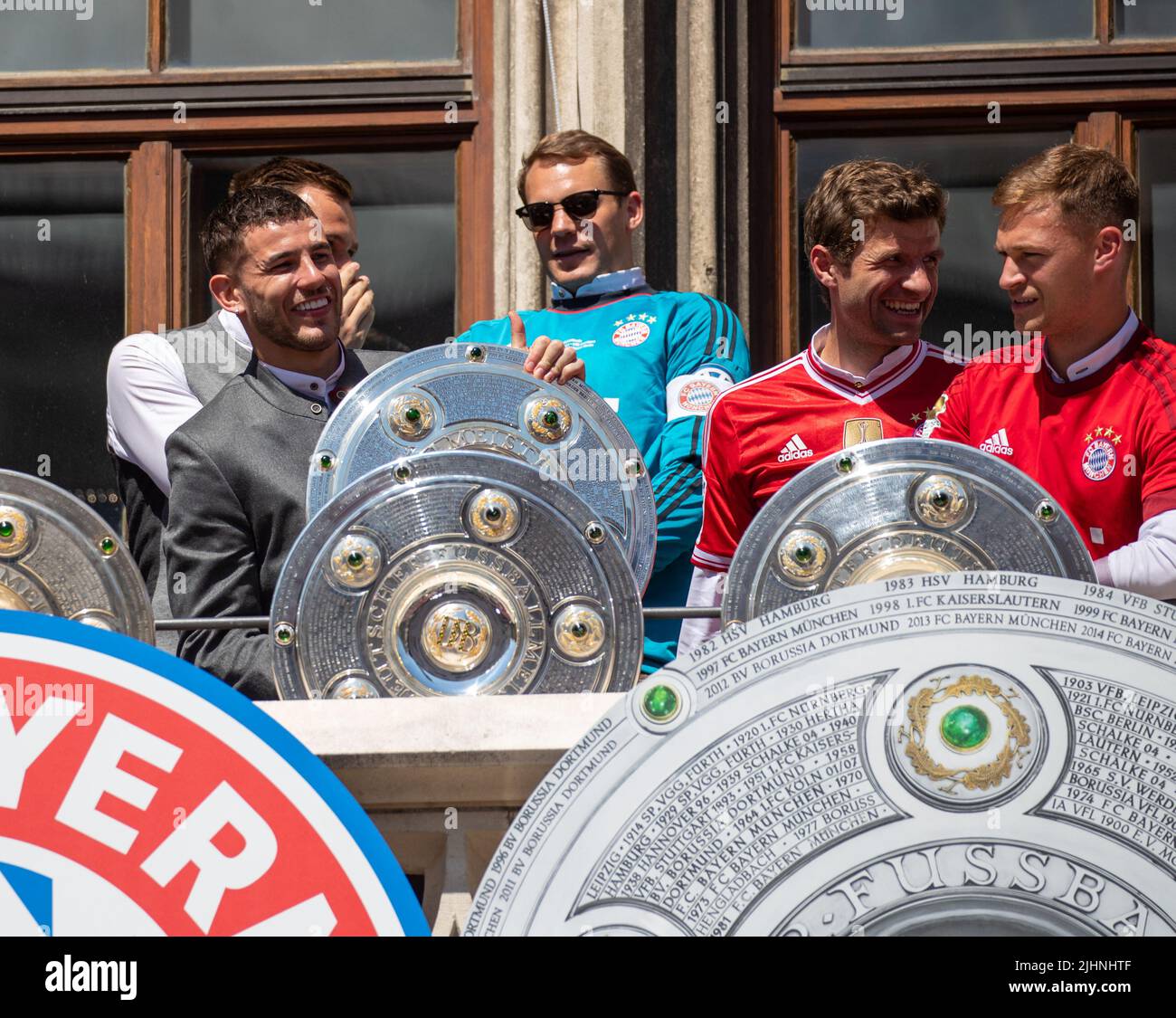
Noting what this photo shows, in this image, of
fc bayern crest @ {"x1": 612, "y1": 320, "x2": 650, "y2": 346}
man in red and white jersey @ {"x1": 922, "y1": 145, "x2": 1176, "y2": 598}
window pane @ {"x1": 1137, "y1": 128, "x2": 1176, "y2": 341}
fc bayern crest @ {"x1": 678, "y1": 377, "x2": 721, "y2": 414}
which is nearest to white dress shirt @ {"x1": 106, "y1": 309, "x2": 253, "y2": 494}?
fc bayern crest @ {"x1": 612, "y1": 320, "x2": 650, "y2": 346}

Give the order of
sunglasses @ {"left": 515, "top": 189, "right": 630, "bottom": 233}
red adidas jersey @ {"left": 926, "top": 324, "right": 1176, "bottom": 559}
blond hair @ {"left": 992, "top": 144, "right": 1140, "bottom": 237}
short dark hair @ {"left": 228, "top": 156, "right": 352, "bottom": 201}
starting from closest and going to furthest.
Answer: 1. red adidas jersey @ {"left": 926, "top": 324, "right": 1176, "bottom": 559}
2. blond hair @ {"left": 992, "top": 144, "right": 1140, "bottom": 237}
3. sunglasses @ {"left": 515, "top": 189, "right": 630, "bottom": 233}
4. short dark hair @ {"left": 228, "top": 156, "right": 352, "bottom": 201}

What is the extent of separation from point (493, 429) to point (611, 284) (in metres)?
0.74

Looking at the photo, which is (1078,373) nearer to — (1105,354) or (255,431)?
(1105,354)

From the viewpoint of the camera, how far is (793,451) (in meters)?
3.21

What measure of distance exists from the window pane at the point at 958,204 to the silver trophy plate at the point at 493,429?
152 centimetres

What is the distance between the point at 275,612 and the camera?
2.61m

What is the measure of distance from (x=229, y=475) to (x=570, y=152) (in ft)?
3.27

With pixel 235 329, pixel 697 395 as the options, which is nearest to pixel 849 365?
pixel 697 395

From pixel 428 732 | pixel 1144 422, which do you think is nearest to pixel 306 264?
pixel 428 732

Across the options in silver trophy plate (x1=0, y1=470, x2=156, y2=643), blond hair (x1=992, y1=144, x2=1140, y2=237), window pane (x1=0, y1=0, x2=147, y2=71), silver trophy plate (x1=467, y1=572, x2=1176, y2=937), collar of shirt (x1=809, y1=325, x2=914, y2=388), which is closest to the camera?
silver trophy plate (x1=467, y1=572, x2=1176, y2=937)

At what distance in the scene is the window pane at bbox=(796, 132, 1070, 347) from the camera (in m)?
4.34

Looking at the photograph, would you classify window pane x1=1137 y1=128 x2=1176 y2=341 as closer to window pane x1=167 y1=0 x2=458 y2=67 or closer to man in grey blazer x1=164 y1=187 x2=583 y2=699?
window pane x1=167 y1=0 x2=458 y2=67

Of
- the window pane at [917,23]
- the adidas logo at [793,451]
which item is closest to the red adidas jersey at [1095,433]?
the adidas logo at [793,451]

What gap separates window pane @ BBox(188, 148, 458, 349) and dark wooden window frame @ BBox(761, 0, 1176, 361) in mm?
761
